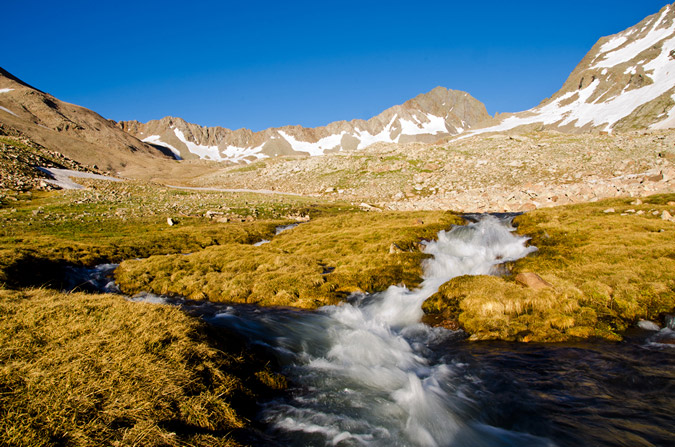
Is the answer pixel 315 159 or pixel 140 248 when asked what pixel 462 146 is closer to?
pixel 315 159

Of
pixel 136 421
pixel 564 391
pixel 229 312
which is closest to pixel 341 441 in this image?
pixel 136 421

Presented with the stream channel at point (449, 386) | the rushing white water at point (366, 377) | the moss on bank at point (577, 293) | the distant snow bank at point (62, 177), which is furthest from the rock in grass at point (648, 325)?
the distant snow bank at point (62, 177)

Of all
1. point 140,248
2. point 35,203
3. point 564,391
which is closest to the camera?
point 564,391

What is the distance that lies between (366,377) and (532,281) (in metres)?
10.3

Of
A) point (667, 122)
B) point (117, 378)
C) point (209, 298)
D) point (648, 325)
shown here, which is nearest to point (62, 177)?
point (209, 298)

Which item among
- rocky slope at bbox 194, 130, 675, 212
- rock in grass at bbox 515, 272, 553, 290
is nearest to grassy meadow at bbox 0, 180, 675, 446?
rock in grass at bbox 515, 272, 553, 290

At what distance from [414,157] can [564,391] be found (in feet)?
276

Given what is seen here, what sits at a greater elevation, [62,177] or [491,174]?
[62,177]

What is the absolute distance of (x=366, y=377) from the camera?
9.70m

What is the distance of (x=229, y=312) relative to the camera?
588 inches

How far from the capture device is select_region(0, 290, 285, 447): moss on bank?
4.79m

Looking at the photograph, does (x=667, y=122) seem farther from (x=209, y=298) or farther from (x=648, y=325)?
(x=209, y=298)

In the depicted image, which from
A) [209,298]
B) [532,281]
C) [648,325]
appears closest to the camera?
[648,325]

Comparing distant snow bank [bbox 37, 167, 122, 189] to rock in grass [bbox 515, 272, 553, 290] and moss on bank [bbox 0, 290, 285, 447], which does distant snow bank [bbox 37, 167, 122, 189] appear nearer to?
moss on bank [bbox 0, 290, 285, 447]
